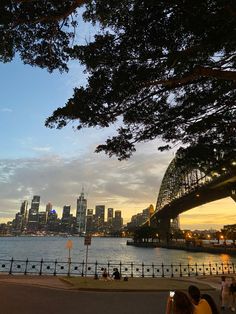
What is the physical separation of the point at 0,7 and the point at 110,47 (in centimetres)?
280

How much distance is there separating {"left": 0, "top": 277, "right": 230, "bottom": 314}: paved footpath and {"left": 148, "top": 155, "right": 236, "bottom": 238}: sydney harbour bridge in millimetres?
5361

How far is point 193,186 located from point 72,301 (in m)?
7.14

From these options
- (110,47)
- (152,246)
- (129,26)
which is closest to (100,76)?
(110,47)

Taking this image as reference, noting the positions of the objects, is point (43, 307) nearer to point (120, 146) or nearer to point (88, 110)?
point (120, 146)

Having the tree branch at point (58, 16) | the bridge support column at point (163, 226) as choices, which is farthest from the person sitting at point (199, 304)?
the bridge support column at point (163, 226)

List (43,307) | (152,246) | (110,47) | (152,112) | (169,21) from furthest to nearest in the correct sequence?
(152,246), (43,307), (152,112), (110,47), (169,21)

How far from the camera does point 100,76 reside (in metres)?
9.46

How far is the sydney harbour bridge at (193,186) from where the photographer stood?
49.7 ft

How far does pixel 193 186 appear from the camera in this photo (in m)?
16.2

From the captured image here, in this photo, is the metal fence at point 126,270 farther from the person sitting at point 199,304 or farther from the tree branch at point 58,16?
the person sitting at point 199,304

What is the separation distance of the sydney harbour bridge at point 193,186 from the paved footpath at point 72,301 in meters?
5.36

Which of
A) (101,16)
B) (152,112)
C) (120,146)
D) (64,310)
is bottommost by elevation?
(64,310)

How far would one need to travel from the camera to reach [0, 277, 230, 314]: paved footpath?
1192 centimetres

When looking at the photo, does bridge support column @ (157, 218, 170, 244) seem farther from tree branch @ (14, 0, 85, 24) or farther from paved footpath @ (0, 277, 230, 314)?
tree branch @ (14, 0, 85, 24)
